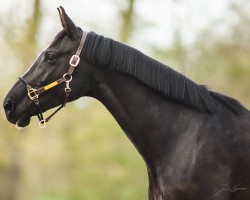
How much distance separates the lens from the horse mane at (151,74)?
5.38 m

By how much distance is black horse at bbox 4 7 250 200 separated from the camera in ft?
17.4

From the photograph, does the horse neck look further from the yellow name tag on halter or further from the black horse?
the yellow name tag on halter

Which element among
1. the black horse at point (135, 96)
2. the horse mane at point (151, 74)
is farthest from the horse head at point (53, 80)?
the horse mane at point (151, 74)

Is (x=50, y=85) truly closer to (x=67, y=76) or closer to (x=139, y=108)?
(x=67, y=76)

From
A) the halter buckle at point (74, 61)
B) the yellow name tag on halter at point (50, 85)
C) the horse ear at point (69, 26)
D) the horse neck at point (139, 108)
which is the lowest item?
the horse neck at point (139, 108)

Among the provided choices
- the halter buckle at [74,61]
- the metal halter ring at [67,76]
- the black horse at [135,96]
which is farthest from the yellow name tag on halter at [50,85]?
the halter buckle at [74,61]

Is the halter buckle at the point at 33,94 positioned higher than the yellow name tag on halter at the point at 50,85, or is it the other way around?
the yellow name tag on halter at the point at 50,85

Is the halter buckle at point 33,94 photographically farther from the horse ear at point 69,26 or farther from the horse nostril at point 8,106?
the horse ear at point 69,26

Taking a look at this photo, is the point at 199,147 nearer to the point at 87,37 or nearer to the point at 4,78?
the point at 87,37

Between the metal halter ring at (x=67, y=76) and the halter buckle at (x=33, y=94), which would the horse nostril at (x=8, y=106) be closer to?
the halter buckle at (x=33, y=94)

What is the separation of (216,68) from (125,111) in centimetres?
1469

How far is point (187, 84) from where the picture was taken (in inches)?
213

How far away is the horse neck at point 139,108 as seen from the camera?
5.36 meters

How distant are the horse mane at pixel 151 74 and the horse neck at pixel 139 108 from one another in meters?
0.08
